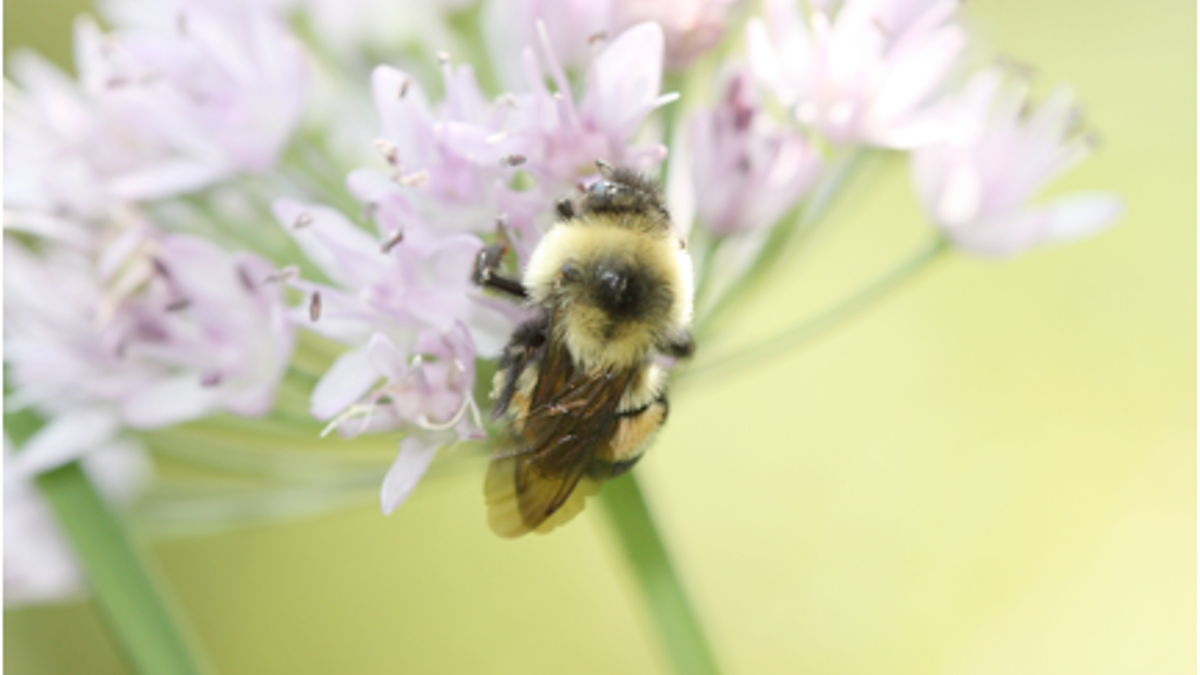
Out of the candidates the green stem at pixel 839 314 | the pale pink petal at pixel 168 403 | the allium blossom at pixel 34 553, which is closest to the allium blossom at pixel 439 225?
the pale pink petal at pixel 168 403

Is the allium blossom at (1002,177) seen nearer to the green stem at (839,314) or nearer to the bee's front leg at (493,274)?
the green stem at (839,314)

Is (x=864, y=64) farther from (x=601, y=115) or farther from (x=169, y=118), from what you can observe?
(x=169, y=118)

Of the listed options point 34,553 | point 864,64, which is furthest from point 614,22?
point 34,553

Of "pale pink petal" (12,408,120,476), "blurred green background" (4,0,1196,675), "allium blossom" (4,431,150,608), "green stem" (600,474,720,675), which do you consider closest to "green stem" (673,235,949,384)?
"green stem" (600,474,720,675)

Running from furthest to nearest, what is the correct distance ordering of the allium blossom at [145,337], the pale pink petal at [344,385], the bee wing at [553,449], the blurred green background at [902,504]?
the blurred green background at [902,504] → the allium blossom at [145,337] → the pale pink petal at [344,385] → the bee wing at [553,449]

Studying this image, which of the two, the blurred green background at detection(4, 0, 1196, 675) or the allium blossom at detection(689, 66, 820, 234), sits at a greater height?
the allium blossom at detection(689, 66, 820, 234)

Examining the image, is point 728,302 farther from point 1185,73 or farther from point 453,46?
point 1185,73

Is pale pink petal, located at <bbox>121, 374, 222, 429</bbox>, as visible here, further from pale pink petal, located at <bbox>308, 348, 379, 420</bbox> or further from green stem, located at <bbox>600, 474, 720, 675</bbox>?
green stem, located at <bbox>600, 474, 720, 675</bbox>
